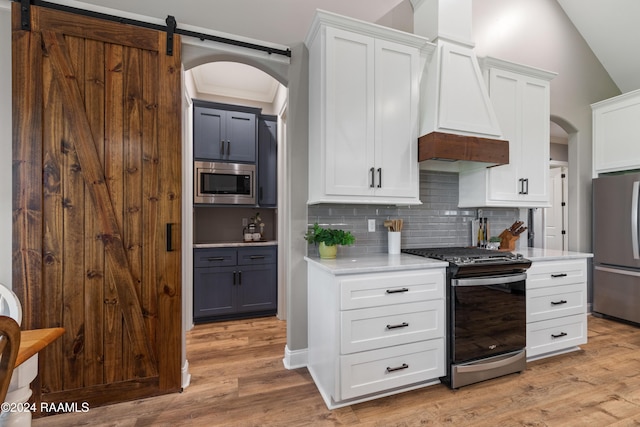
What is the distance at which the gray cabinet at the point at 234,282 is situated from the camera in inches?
131

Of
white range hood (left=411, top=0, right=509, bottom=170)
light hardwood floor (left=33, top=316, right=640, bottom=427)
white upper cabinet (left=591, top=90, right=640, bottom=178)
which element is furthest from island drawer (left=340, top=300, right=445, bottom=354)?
white upper cabinet (left=591, top=90, right=640, bottom=178)

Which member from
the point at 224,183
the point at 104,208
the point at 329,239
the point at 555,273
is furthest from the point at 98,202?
the point at 555,273

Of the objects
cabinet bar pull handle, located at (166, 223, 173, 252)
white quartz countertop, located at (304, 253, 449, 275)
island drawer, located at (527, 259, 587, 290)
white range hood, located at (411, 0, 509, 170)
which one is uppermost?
white range hood, located at (411, 0, 509, 170)

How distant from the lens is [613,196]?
331 centimetres

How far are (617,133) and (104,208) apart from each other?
17.5ft

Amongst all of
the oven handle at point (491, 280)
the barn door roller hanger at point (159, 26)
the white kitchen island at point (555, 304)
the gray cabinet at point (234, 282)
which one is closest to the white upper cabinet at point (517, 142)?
the white kitchen island at point (555, 304)

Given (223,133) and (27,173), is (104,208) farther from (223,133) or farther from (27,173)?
(223,133)

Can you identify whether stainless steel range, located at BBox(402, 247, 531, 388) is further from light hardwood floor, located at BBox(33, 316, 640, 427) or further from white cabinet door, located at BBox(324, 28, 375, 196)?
white cabinet door, located at BBox(324, 28, 375, 196)

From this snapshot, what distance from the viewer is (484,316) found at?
211 cm

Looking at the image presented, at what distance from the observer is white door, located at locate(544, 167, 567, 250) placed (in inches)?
215

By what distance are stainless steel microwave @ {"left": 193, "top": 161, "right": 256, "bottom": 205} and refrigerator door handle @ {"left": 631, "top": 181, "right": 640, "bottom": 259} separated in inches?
171

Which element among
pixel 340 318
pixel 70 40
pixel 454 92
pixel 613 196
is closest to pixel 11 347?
pixel 340 318

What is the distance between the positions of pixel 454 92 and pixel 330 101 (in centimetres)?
111

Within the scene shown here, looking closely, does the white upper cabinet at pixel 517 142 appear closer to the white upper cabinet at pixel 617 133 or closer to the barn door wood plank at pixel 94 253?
the white upper cabinet at pixel 617 133
